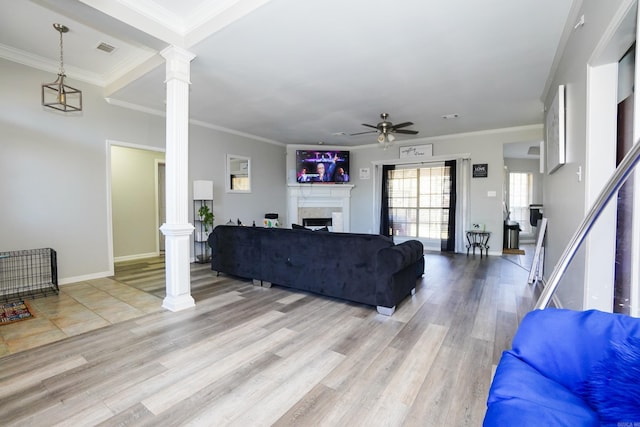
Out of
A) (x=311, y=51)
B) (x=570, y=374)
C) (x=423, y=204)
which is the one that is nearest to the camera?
(x=570, y=374)

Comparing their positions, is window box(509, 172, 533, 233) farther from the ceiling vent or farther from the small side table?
the ceiling vent

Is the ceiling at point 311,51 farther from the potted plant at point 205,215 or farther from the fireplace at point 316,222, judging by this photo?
the fireplace at point 316,222

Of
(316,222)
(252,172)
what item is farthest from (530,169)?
(252,172)

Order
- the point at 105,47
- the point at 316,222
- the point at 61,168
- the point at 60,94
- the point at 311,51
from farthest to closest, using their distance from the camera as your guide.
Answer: the point at 316,222, the point at 61,168, the point at 105,47, the point at 311,51, the point at 60,94

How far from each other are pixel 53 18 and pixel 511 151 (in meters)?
9.03

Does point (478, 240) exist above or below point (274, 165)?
below

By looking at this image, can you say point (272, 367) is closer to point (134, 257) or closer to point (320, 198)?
point (134, 257)

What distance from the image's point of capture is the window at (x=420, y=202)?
6926 millimetres

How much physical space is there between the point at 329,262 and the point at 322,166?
464 cm

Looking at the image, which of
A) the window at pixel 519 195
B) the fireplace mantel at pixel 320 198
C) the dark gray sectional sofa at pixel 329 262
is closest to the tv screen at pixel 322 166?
the fireplace mantel at pixel 320 198

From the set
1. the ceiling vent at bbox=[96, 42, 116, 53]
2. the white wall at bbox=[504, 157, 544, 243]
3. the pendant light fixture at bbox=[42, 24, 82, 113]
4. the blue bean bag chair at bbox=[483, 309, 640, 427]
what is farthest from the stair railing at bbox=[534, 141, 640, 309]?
the white wall at bbox=[504, 157, 544, 243]

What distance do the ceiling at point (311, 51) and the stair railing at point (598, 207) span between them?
202cm

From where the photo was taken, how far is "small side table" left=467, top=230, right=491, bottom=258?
6.33m

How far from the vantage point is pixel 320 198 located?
786 cm
